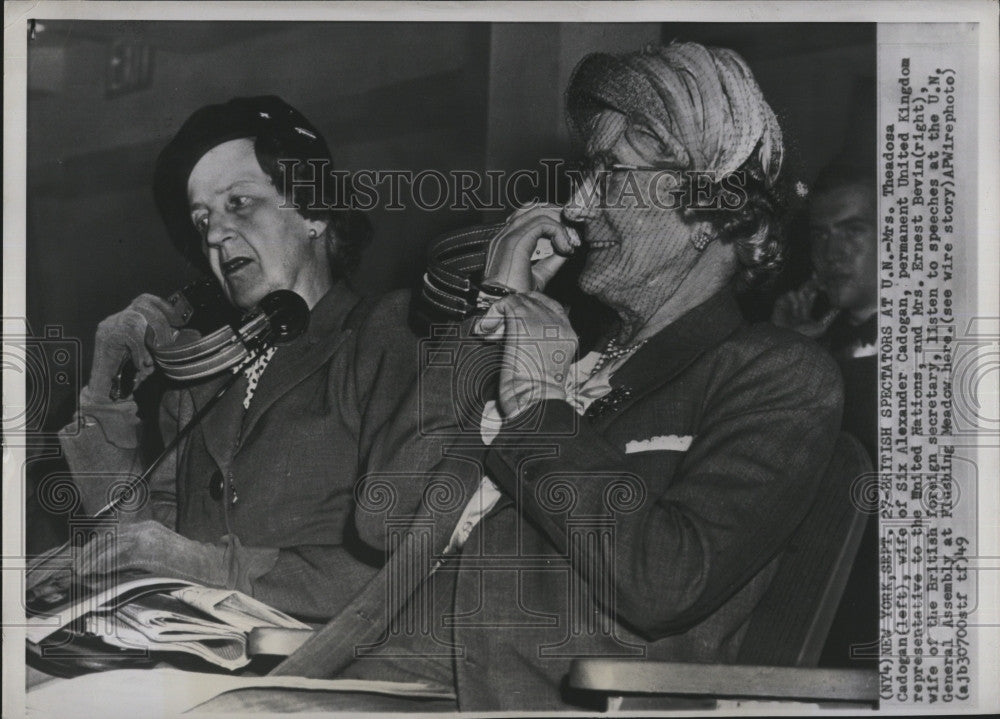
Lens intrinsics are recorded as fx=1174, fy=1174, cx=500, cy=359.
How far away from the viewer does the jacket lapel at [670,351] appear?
3.86 m

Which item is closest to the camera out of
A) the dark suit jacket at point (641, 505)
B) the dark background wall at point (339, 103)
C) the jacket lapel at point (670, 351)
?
the dark suit jacket at point (641, 505)

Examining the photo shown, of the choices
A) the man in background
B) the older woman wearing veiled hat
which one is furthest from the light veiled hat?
the man in background

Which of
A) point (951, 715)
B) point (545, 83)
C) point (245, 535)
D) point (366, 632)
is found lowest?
point (951, 715)

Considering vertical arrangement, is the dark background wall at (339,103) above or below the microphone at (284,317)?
above

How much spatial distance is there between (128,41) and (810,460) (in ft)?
8.89

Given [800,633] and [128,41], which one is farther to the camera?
[128,41]

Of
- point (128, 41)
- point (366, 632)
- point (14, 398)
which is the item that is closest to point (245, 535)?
point (366, 632)

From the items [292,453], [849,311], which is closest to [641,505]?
[849,311]

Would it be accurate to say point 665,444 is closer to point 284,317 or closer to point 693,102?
point 693,102

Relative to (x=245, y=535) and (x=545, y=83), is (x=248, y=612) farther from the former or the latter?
(x=545, y=83)

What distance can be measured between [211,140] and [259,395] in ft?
2.95

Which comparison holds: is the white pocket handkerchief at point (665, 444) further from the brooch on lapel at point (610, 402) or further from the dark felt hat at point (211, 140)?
the dark felt hat at point (211, 140)

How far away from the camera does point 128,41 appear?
160 inches

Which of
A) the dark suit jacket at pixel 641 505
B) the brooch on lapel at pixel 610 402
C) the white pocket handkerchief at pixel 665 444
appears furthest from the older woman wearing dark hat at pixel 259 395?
the white pocket handkerchief at pixel 665 444
